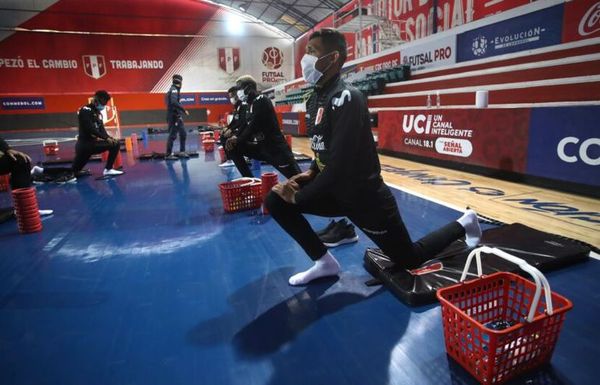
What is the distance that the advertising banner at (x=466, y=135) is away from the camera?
414 cm

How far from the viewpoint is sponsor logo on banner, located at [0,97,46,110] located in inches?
706

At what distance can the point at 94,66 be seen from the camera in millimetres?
19375

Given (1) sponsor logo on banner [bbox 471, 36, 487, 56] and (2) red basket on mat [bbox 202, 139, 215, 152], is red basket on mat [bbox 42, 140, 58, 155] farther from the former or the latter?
(1) sponsor logo on banner [bbox 471, 36, 487, 56]

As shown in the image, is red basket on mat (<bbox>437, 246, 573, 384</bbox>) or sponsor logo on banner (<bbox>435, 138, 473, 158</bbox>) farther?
sponsor logo on banner (<bbox>435, 138, 473, 158</bbox>)

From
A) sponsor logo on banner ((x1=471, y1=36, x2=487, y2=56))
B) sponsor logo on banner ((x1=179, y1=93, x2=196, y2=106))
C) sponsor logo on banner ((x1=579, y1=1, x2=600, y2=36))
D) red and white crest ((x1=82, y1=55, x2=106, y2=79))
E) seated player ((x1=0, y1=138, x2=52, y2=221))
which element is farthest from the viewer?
sponsor logo on banner ((x1=179, y1=93, x2=196, y2=106))

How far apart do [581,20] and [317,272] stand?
25.5ft

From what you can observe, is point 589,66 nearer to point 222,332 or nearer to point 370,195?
point 370,195

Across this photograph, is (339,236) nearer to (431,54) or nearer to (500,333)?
(500,333)

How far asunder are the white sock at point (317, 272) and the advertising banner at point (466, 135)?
320 cm

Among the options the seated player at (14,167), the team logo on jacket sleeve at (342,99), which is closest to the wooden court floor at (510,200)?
the team logo on jacket sleeve at (342,99)

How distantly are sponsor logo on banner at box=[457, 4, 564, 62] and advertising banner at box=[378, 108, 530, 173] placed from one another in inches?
147

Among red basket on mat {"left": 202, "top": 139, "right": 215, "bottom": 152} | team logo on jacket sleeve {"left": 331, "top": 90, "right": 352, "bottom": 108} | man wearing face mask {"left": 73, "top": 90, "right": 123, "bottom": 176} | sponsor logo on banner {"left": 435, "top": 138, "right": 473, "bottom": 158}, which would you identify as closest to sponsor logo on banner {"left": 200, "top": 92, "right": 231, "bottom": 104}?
red basket on mat {"left": 202, "top": 139, "right": 215, "bottom": 152}

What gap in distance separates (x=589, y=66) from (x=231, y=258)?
505 cm

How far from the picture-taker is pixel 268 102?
149 inches
